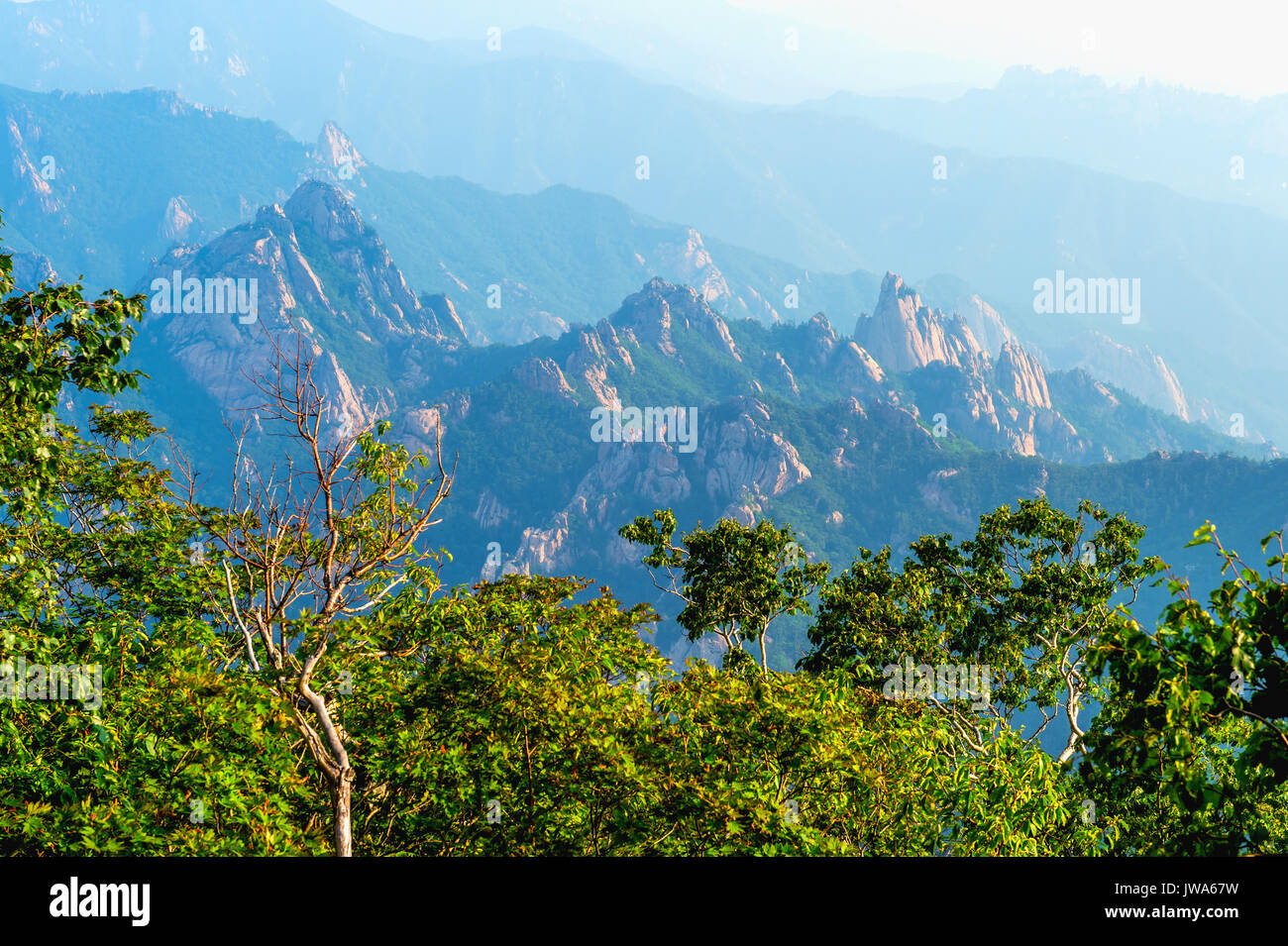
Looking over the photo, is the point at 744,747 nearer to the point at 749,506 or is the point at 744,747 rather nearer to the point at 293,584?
the point at 293,584

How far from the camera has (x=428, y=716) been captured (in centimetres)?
1353

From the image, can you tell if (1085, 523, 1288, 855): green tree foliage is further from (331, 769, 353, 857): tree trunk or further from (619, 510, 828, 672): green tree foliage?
(619, 510, 828, 672): green tree foliage

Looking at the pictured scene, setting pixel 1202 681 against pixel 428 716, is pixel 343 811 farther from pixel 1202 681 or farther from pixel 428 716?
pixel 1202 681

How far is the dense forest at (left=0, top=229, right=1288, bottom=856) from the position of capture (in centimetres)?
849

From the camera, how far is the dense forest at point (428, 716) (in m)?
8.49

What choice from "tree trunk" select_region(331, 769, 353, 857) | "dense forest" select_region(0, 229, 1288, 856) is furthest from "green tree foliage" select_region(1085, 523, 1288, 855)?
"tree trunk" select_region(331, 769, 353, 857)

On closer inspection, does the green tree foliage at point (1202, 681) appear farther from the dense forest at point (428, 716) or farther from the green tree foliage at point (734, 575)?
the green tree foliage at point (734, 575)

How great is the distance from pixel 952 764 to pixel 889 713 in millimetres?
1437

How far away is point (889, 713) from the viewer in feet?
55.8

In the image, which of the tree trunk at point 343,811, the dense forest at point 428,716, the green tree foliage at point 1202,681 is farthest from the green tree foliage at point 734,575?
the green tree foliage at point 1202,681

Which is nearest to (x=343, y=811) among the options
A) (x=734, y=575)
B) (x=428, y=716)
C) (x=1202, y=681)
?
(x=428, y=716)

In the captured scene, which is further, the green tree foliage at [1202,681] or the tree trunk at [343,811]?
the tree trunk at [343,811]

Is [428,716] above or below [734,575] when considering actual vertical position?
below
